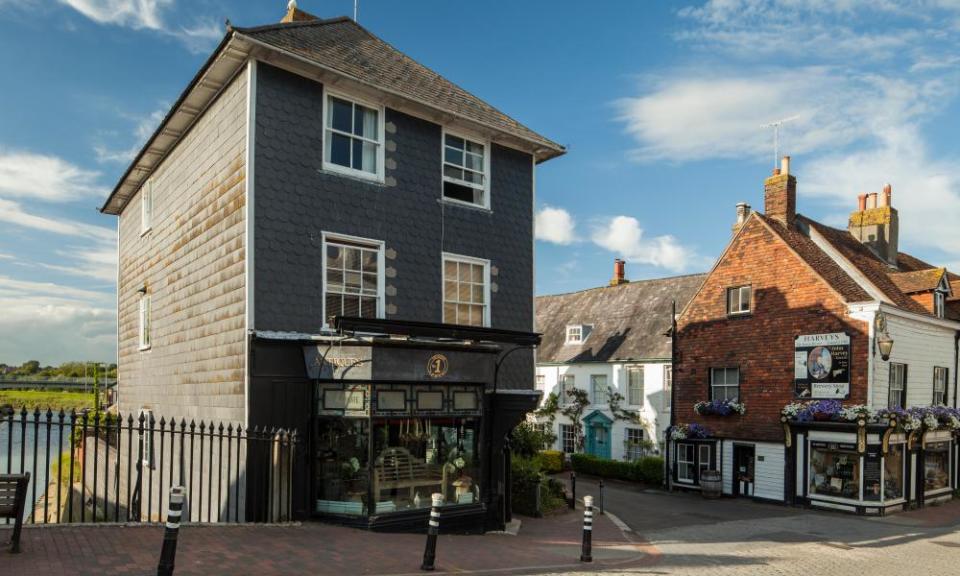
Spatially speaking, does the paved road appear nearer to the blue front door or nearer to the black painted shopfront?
the black painted shopfront

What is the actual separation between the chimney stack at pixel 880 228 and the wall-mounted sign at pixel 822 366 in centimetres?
831

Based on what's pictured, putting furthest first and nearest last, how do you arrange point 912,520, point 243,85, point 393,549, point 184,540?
point 912,520, point 243,85, point 393,549, point 184,540

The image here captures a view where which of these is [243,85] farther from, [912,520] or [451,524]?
[912,520]

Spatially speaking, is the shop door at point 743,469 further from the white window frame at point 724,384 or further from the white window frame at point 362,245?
the white window frame at point 362,245

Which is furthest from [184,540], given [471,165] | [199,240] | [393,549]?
[471,165]

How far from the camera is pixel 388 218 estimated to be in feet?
48.5

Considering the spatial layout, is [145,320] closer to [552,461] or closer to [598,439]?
[552,461]

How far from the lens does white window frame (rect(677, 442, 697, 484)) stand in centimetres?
2612

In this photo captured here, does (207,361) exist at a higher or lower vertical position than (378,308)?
lower

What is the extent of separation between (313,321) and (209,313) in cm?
242

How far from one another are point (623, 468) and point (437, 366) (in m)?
17.8

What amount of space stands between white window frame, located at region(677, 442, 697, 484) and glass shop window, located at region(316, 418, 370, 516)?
17.0 m

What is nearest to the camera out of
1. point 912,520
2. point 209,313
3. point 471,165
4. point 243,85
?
point 243,85

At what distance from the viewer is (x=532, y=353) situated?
1712cm
